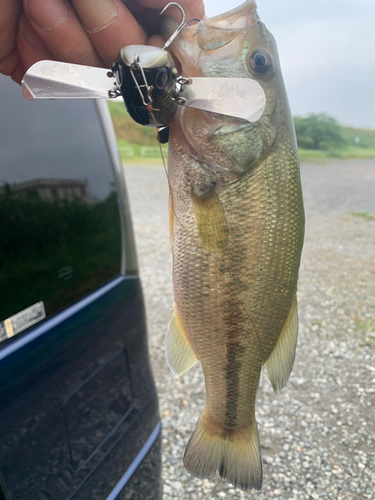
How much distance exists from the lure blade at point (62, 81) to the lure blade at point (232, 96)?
25 cm

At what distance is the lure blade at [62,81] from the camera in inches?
34.8

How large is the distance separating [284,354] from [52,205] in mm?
1144

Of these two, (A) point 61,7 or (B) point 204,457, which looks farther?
(B) point 204,457

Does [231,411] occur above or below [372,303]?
above

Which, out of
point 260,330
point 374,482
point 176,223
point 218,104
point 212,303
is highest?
point 218,104

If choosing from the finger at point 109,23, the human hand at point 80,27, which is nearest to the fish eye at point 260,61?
the human hand at point 80,27

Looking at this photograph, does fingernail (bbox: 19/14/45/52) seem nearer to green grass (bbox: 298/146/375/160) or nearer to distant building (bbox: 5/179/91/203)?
distant building (bbox: 5/179/91/203)

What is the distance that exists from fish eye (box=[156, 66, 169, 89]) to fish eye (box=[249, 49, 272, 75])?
448 millimetres

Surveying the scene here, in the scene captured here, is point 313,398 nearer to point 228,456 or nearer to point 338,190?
point 228,456

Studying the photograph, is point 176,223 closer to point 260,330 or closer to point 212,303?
point 212,303

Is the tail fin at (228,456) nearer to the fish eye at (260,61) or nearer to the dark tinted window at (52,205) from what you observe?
the dark tinted window at (52,205)

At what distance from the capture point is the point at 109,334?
5.73 ft

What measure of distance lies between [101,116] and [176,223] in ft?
3.30

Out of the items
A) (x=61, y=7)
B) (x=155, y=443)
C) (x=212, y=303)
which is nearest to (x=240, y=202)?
(x=212, y=303)
